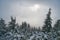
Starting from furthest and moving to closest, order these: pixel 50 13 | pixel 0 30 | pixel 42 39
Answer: pixel 50 13
pixel 0 30
pixel 42 39

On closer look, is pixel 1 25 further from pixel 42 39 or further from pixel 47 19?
pixel 42 39

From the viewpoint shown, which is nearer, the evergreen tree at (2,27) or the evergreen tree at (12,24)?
the evergreen tree at (2,27)

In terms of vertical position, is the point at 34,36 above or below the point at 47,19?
below

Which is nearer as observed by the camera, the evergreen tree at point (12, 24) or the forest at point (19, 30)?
the forest at point (19, 30)

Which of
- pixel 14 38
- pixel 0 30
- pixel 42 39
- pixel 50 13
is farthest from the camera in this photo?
pixel 50 13

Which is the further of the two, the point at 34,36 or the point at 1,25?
the point at 1,25

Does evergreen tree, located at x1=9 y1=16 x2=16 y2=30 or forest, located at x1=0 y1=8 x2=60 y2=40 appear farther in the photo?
evergreen tree, located at x1=9 y1=16 x2=16 y2=30

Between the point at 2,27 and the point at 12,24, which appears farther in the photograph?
the point at 2,27

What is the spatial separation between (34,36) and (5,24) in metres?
18.2

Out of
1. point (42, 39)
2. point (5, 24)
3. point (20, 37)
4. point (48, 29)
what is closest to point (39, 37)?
point (42, 39)

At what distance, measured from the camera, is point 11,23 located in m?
50.8

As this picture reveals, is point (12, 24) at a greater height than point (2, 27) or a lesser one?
greater

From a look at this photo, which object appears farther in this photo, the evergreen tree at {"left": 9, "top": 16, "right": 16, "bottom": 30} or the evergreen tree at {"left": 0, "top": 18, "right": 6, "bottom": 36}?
the evergreen tree at {"left": 9, "top": 16, "right": 16, "bottom": 30}

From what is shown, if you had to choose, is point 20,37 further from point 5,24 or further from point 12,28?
point 5,24
